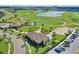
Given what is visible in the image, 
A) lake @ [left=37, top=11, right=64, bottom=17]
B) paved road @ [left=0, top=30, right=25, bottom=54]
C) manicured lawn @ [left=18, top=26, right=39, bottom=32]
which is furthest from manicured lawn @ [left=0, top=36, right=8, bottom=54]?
lake @ [left=37, top=11, right=64, bottom=17]

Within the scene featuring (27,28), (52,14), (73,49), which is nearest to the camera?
(73,49)

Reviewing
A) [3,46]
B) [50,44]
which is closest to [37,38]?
[50,44]

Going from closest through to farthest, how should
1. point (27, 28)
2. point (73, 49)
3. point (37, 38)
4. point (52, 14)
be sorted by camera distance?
point (73, 49), point (37, 38), point (27, 28), point (52, 14)

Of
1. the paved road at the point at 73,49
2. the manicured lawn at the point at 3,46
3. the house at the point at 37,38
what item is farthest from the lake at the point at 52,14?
the manicured lawn at the point at 3,46

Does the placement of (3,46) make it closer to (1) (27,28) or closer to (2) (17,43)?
(2) (17,43)

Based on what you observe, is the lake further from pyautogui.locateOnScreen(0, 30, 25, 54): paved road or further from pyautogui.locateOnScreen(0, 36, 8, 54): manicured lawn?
pyautogui.locateOnScreen(0, 36, 8, 54): manicured lawn

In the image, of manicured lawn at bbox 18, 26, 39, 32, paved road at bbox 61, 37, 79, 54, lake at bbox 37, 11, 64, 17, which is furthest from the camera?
lake at bbox 37, 11, 64, 17

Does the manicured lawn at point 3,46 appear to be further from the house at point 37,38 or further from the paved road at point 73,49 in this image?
the paved road at point 73,49
